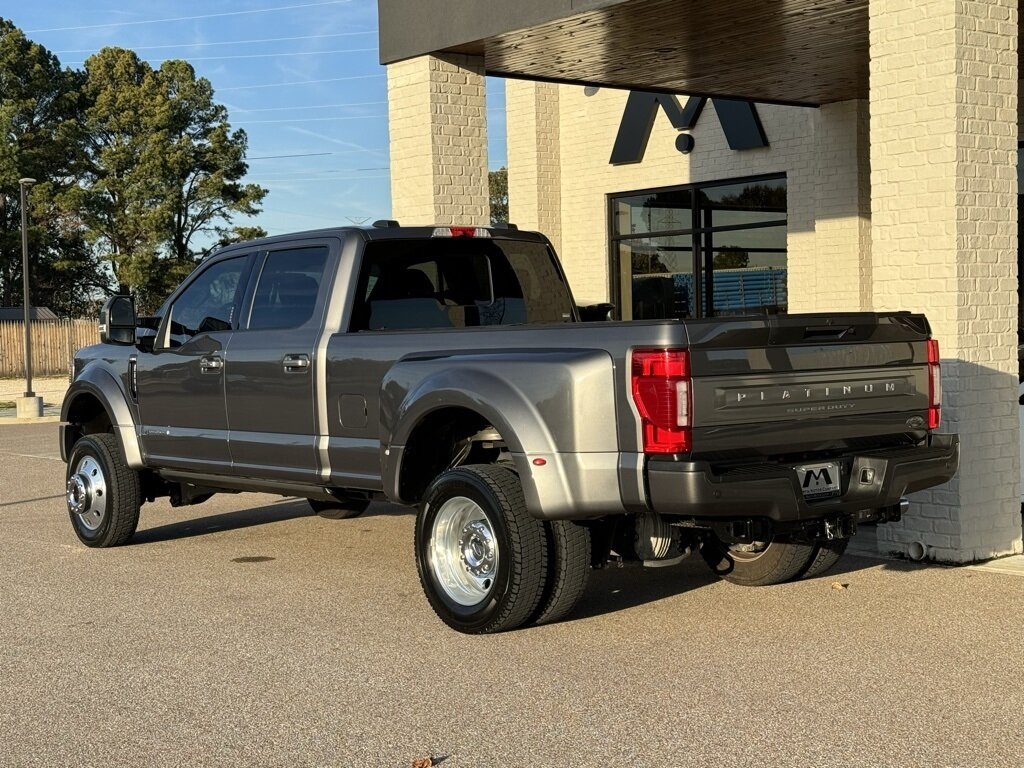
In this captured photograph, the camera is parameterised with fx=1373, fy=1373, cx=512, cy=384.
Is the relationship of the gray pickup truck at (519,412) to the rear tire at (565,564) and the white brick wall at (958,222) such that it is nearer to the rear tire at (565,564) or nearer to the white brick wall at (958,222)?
the rear tire at (565,564)

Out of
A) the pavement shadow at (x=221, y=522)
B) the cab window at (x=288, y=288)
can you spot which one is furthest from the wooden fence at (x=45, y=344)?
the cab window at (x=288, y=288)

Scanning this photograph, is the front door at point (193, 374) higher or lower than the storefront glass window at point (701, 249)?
lower

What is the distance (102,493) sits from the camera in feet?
32.2

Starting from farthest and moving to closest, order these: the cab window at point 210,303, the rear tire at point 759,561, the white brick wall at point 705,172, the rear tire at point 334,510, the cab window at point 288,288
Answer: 1. the white brick wall at point 705,172
2. the rear tire at point 334,510
3. the cab window at point 210,303
4. the cab window at point 288,288
5. the rear tire at point 759,561

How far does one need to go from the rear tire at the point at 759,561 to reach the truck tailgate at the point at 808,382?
1.13 metres

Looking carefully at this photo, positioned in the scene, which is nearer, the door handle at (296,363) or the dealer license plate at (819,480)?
the dealer license plate at (819,480)

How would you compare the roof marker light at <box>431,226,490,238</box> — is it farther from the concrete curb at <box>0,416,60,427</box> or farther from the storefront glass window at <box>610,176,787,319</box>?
the concrete curb at <box>0,416,60,427</box>

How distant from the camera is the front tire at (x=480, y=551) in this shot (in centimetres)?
656

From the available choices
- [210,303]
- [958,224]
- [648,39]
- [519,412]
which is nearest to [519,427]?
[519,412]

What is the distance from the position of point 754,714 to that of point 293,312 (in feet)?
13.2

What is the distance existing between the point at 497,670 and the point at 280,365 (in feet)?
8.95

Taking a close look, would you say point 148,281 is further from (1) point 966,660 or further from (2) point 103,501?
(1) point 966,660

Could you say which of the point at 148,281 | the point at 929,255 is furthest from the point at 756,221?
the point at 148,281

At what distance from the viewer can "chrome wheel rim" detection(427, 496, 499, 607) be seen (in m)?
6.91
